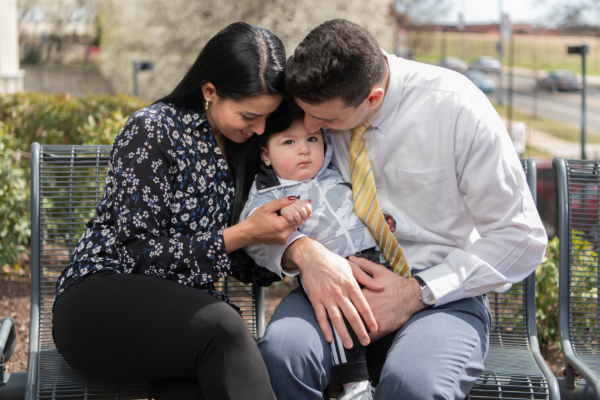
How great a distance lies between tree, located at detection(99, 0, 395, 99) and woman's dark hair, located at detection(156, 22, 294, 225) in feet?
32.9

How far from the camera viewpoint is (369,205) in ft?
7.99

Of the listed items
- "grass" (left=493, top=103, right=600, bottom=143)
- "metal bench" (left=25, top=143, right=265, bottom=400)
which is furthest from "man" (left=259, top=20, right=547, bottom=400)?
"grass" (left=493, top=103, right=600, bottom=143)

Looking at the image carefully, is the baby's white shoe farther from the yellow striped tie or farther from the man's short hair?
the man's short hair

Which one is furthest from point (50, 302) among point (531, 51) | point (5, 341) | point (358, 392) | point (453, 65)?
point (531, 51)

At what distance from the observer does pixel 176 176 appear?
236 cm

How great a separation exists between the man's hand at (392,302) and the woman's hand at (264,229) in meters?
0.43

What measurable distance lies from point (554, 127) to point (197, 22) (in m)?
18.4

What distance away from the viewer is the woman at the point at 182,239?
2.01 m

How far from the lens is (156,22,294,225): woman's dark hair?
2330 mm

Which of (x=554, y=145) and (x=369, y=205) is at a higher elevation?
(x=369, y=205)

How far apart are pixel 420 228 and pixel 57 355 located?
1680 mm

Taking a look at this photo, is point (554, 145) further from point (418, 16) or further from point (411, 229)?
point (411, 229)

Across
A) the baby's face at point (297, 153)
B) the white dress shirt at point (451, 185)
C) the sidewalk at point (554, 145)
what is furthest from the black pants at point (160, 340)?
the sidewalk at point (554, 145)

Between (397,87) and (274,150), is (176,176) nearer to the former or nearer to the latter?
(274,150)
